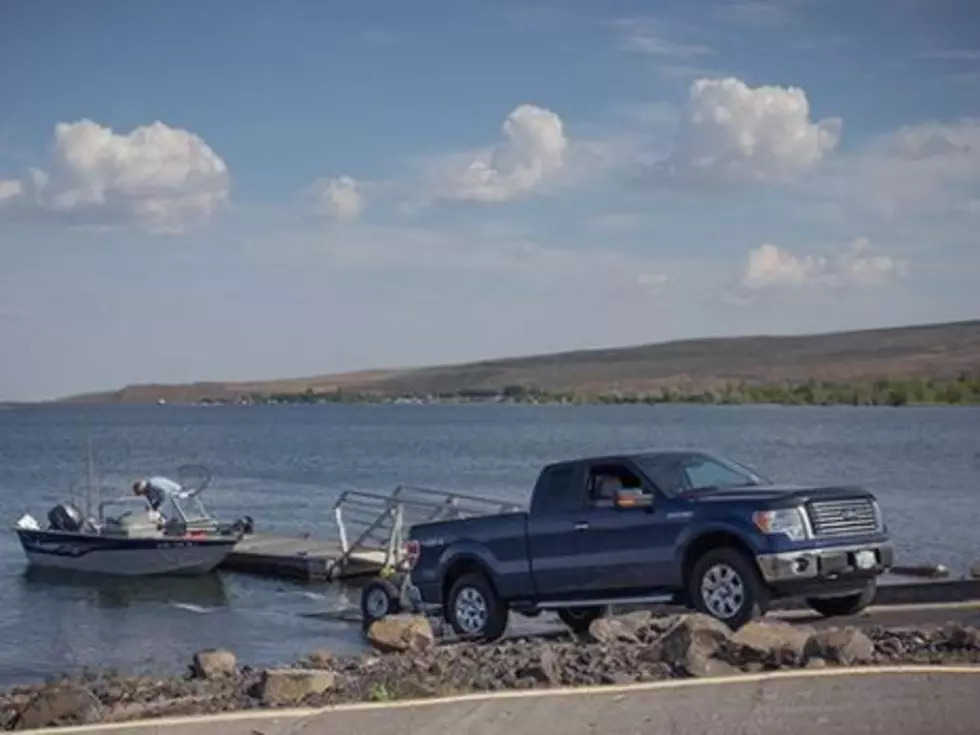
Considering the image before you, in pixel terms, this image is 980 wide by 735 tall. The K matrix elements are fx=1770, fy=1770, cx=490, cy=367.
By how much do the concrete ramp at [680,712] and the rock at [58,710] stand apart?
98cm

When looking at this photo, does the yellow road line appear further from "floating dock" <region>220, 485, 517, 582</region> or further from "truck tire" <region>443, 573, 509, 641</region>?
"floating dock" <region>220, 485, 517, 582</region>

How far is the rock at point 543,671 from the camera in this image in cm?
1199

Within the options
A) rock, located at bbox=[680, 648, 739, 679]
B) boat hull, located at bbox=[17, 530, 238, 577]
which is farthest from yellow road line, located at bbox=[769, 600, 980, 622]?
boat hull, located at bbox=[17, 530, 238, 577]

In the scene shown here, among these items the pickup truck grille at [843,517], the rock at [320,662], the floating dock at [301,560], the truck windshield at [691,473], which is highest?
the truck windshield at [691,473]

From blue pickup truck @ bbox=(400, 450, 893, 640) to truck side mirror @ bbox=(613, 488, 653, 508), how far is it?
0.04 feet

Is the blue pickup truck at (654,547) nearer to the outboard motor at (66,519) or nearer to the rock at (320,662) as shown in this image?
the rock at (320,662)

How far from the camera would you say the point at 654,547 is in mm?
16656

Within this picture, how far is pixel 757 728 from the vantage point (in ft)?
33.8

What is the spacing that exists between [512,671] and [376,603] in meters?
10.5

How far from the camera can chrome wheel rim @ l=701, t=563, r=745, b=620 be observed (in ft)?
52.6

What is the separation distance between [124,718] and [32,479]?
6252 cm

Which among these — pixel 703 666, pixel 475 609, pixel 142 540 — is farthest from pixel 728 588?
pixel 142 540

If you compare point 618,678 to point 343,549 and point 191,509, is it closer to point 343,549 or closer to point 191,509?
point 343,549

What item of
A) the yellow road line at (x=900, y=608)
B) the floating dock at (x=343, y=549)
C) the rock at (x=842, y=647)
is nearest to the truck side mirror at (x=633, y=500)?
the yellow road line at (x=900, y=608)
